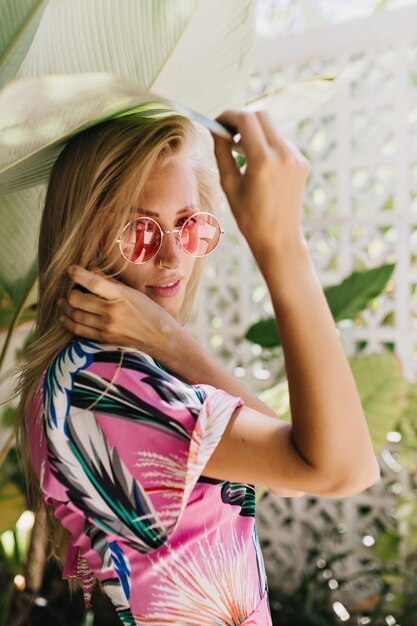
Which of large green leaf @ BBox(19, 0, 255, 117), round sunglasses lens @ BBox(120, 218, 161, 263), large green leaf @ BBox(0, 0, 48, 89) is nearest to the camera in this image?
round sunglasses lens @ BBox(120, 218, 161, 263)

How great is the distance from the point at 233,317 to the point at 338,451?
2906mm

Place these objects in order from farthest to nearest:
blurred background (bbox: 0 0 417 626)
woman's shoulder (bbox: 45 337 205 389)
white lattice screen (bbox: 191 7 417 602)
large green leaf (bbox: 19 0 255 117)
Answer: white lattice screen (bbox: 191 7 417 602), blurred background (bbox: 0 0 417 626), large green leaf (bbox: 19 0 255 117), woman's shoulder (bbox: 45 337 205 389)

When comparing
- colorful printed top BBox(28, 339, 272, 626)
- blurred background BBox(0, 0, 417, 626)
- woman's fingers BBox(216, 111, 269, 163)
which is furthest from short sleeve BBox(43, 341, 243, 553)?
blurred background BBox(0, 0, 417, 626)

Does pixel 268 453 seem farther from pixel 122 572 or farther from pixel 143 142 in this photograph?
pixel 143 142

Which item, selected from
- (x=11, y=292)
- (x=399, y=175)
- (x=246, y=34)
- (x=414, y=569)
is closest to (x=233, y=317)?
(x=399, y=175)

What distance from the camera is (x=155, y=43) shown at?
Answer: 49.3 inches

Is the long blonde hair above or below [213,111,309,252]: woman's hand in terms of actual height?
below

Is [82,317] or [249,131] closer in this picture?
[249,131]

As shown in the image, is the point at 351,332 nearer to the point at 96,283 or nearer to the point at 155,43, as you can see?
the point at 155,43

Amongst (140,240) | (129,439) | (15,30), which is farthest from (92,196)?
(15,30)

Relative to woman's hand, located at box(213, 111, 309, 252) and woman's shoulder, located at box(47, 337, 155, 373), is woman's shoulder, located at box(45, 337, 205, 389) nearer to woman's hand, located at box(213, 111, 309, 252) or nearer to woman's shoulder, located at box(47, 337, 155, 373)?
woman's shoulder, located at box(47, 337, 155, 373)

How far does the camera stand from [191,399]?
91 centimetres

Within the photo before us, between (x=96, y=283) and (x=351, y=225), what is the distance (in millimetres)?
2441

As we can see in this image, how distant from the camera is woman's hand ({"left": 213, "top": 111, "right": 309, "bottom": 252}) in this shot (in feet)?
2.67
